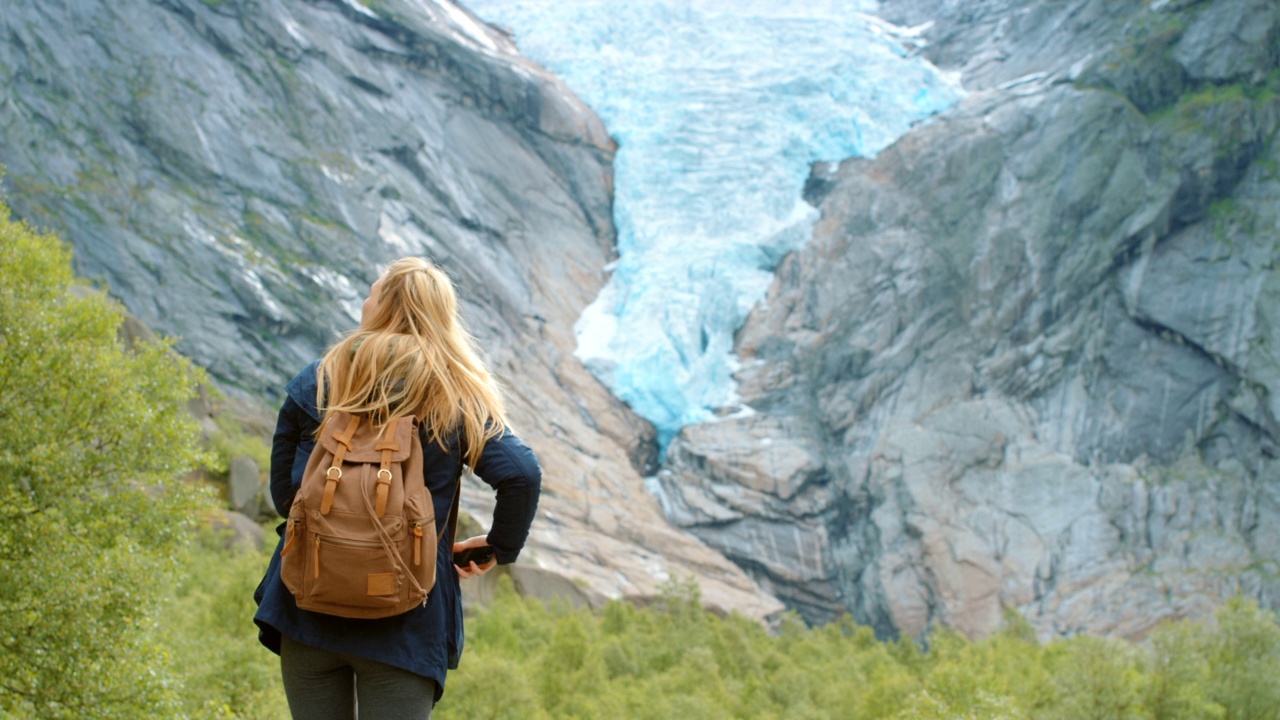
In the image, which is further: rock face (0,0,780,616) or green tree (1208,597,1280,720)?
rock face (0,0,780,616)

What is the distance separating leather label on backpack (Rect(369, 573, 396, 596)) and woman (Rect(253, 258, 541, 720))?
141mm

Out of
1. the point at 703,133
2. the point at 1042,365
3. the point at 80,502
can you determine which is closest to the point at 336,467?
the point at 80,502

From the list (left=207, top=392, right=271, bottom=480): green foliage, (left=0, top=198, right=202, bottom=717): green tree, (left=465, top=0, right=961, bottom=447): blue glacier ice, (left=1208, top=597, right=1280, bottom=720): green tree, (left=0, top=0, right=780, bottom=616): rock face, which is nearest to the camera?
(left=0, top=198, right=202, bottom=717): green tree

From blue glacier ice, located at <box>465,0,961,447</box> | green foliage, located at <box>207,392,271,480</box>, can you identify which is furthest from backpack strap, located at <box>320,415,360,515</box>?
blue glacier ice, located at <box>465,0,961,447</box>

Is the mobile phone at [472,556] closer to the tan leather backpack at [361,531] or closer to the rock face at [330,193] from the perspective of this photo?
the tan leather backpack at [361,531]

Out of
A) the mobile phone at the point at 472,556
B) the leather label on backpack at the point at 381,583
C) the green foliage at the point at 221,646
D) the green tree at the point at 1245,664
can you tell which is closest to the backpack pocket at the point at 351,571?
the leather label on backpack at the point at 381,583

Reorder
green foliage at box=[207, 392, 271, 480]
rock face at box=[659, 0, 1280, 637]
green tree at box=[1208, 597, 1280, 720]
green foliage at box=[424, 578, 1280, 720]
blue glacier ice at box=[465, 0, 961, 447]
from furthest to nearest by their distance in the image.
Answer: blue glacier ice at box=[465, 0, 961, 447], rock face at box=[659, 0, 1280, 637], green foliage at box=[207, 392, 271, 480], green tree at box=[1208, 597, 1280, 720], green foliage at box=[424, 578, 1280, 720]

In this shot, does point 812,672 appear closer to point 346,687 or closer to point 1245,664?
point 1245,664

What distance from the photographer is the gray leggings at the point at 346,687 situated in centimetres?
292

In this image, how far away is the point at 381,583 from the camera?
9.29 ft

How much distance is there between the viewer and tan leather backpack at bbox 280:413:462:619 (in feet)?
9.27

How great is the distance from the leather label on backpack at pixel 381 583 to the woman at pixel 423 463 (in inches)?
5.6

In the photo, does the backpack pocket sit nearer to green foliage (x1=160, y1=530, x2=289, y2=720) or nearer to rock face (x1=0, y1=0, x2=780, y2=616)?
green foliage (x1=160, y1=530, x2=289, y2=720)

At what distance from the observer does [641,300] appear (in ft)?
135
